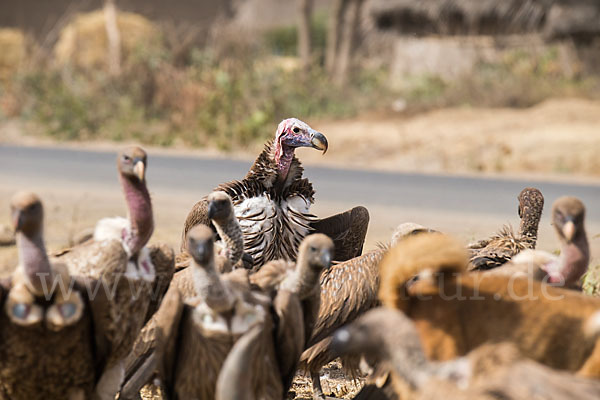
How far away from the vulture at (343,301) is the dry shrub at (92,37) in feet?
70.1

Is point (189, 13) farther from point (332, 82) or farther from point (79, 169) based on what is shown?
point (79, 169)

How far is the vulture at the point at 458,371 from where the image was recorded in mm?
3189

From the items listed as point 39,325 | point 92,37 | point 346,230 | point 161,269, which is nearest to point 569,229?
point 161,269

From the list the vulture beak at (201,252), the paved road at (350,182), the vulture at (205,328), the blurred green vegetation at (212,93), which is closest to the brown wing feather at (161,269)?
the vulture at (205,328)

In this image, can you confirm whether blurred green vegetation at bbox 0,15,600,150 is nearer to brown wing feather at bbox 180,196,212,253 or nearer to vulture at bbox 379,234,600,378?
brown wing feather at bbox 180,196,212,253

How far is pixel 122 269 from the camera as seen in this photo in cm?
411

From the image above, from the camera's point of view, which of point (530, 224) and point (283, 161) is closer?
point (530, 224)

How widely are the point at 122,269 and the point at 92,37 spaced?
25603mm

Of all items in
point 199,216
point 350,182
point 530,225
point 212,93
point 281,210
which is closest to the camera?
point 199,216

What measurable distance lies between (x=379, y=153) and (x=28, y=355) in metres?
14.9

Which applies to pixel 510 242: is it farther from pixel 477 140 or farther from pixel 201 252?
pixel 477 140

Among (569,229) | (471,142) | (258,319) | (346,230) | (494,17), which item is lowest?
(258,319)

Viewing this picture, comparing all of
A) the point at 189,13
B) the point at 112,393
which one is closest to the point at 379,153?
the point at 112,393

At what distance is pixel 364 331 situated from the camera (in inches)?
131
